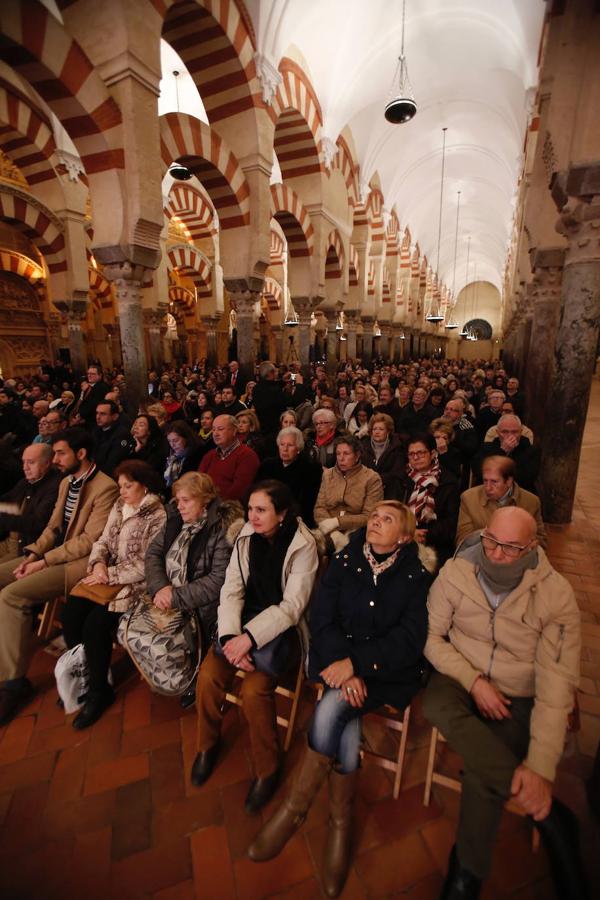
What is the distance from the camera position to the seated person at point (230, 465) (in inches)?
121

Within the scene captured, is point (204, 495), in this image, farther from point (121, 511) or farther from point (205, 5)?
point (205, 5)

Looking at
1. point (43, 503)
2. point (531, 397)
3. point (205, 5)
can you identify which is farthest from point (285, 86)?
point (43, 503)

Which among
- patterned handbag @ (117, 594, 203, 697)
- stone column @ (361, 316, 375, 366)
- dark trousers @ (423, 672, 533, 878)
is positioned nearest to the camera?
dark trousers @ (423, 672, 533, 878)

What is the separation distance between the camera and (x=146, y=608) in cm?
215

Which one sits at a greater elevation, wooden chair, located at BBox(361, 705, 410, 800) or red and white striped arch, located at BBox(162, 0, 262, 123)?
red and white striped arch, located at BBox(162, 0, 262, 123)

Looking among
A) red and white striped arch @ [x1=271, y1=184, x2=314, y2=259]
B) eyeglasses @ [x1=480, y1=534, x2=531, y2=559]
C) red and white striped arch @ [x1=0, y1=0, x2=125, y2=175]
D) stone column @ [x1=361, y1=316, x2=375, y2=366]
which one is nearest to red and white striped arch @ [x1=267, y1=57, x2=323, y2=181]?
red and white striped arch @ [x1=271, y1=184, x2=314, y2=259]

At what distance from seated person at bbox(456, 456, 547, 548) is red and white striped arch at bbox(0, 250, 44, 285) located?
14.2 m

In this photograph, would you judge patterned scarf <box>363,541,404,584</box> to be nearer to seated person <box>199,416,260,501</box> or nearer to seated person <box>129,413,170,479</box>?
seated person <box>199,416,260,501</box>

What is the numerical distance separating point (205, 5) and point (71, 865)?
8.23m

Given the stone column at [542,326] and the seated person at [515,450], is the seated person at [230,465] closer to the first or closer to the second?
the seated person at [515,450]

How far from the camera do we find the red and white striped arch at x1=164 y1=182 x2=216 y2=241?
11.9m

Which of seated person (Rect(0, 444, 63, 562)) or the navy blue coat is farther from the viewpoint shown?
seated person (Rect(0, 444, 63, 562))

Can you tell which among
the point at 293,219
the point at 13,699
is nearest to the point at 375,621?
the point at 13,699

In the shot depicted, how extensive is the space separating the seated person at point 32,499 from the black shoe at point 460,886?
8.78 feet
